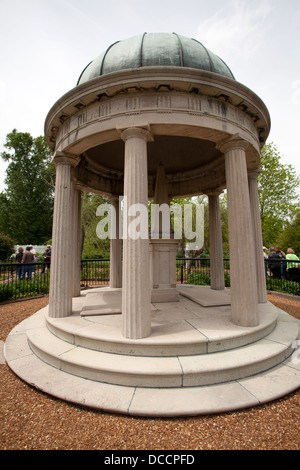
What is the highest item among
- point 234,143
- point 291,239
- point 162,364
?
point 234,143

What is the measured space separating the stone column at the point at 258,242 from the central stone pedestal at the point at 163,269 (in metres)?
2.65

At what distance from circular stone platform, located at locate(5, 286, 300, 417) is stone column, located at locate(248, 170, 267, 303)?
176 cm

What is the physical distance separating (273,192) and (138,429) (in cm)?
2283

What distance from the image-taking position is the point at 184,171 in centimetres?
985

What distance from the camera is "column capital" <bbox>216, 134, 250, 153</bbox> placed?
505 centimetres

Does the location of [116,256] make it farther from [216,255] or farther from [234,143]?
[234,143]

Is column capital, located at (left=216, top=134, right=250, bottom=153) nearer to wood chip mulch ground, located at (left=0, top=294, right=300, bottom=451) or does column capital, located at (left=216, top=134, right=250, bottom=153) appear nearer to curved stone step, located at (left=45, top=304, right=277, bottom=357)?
curved stone step, located at (left=45, top=304, right=277, bottom=357)

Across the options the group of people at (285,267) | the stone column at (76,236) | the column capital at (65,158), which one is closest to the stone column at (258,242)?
the group of people at (285,267)

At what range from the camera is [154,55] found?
4828 mm

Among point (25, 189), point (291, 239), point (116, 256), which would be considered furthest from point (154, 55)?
point (25, 189)

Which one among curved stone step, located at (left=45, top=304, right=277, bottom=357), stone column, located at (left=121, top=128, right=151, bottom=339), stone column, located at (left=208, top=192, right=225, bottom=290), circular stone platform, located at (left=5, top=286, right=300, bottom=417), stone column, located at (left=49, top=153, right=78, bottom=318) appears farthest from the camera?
stone column, located at (left=208, top=192, right=225, bottom=290)

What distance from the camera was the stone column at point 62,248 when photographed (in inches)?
214

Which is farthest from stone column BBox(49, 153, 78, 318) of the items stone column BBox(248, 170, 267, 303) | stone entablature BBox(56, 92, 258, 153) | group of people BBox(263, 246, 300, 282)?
group of people BBox(263, 246, 300, 282)
